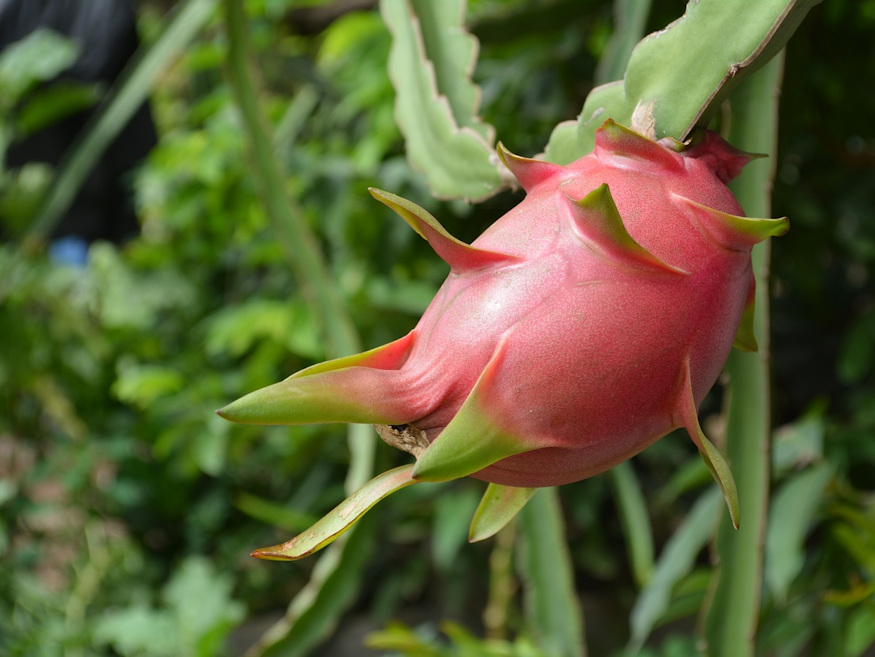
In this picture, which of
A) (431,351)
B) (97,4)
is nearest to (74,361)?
(97,4)

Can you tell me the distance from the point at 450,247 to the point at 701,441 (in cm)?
8

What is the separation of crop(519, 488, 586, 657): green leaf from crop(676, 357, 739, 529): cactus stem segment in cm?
40

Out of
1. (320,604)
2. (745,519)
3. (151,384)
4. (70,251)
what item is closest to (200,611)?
(151,384)

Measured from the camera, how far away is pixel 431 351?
201mm

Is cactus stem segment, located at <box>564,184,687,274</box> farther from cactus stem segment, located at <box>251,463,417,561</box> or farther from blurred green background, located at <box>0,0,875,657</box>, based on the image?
blurred green background, located at <box>0,0,875,657</box>

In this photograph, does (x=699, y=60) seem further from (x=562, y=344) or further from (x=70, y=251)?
(x=70, y=251)

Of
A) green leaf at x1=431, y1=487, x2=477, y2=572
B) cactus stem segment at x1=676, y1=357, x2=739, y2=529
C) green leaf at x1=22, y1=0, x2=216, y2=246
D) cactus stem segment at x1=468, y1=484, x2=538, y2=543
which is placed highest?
cactus stem segment at x1=676, y1=357, x2=739, y2=529

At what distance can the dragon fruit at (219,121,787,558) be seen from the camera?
0.19 metres

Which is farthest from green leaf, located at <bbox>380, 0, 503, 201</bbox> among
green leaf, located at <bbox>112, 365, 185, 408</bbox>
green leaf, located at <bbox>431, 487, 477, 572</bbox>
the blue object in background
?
the blue object in background

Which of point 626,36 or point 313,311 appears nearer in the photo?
point 626,36

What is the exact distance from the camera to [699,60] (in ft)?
0.79

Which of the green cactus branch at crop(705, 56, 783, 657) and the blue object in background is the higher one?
the green cactus branch at crop(705, 56, 783, 657)

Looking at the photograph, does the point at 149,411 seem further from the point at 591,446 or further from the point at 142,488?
the point at 591,446

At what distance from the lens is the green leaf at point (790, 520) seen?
627 mm
